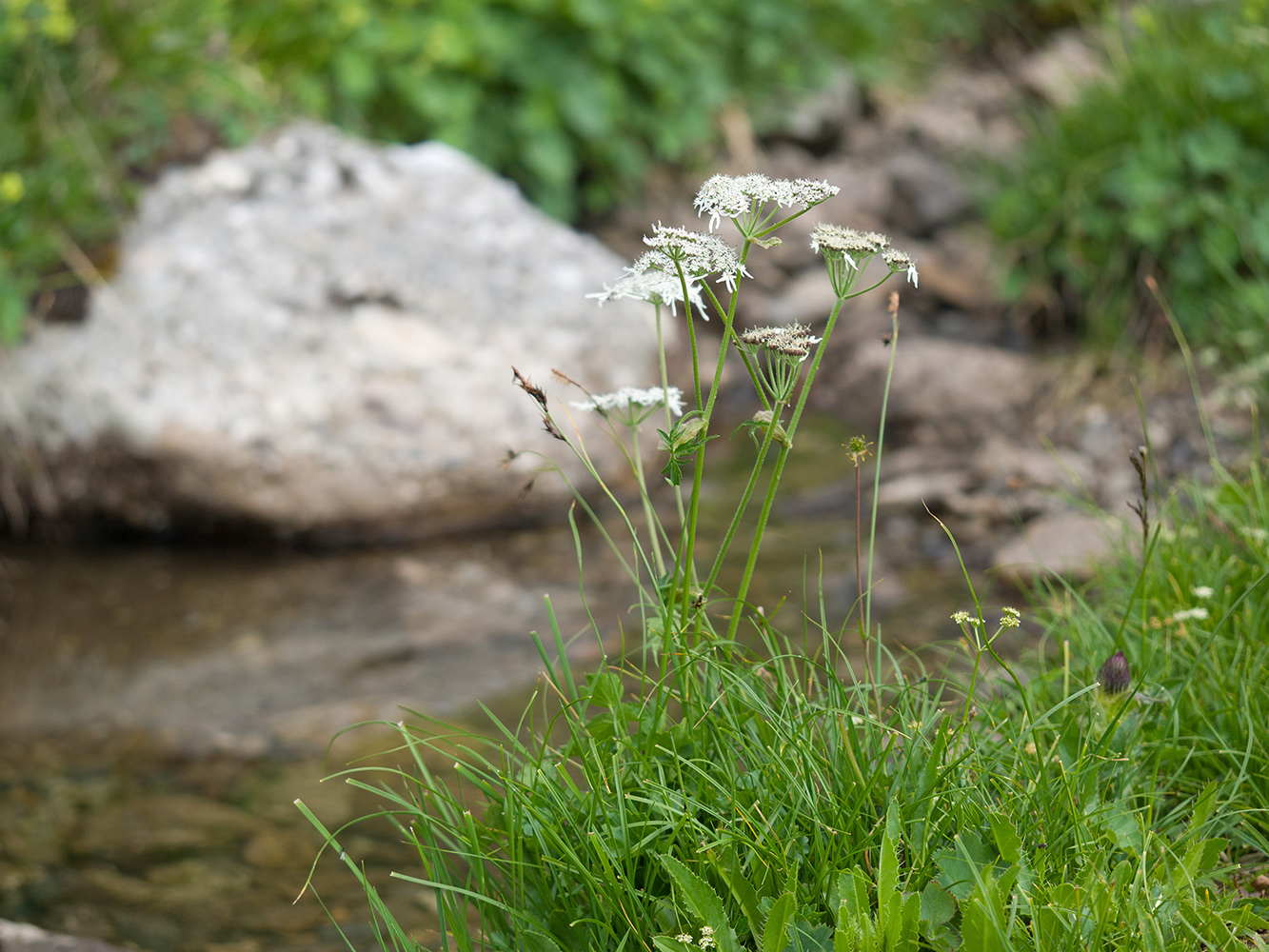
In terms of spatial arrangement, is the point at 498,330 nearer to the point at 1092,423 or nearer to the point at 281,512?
the point at 281,512

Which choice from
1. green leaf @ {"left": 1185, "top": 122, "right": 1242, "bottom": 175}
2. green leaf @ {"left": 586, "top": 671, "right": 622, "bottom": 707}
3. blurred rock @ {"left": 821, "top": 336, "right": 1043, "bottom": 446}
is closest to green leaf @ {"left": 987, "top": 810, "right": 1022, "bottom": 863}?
green leaf @ {"left": 586, "top": 671, "right": 622, "bottom": 707}

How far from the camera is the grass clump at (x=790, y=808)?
124 cm

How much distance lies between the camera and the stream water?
217cm

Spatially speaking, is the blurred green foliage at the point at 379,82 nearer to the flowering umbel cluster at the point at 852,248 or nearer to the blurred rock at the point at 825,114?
the blurred rock at the point at 825,114

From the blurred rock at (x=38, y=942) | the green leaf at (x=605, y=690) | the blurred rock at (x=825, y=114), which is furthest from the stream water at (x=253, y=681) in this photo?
the blurred rock at (x=825, y=114)

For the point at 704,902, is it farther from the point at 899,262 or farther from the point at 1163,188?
the point at 1163,188

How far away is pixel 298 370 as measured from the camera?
3.91 meters

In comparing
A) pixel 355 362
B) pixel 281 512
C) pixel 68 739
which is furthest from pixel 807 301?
pixel 68 739

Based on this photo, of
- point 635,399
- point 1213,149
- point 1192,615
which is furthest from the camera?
point 1213,149

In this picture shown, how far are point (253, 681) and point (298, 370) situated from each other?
1.34 meters

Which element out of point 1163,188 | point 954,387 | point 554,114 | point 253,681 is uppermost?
point 554,114

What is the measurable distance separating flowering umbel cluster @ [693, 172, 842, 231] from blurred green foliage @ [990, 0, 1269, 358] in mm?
2792

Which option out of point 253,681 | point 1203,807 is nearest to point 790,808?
point 1203,807

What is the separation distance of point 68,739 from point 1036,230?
4189 millimetres
